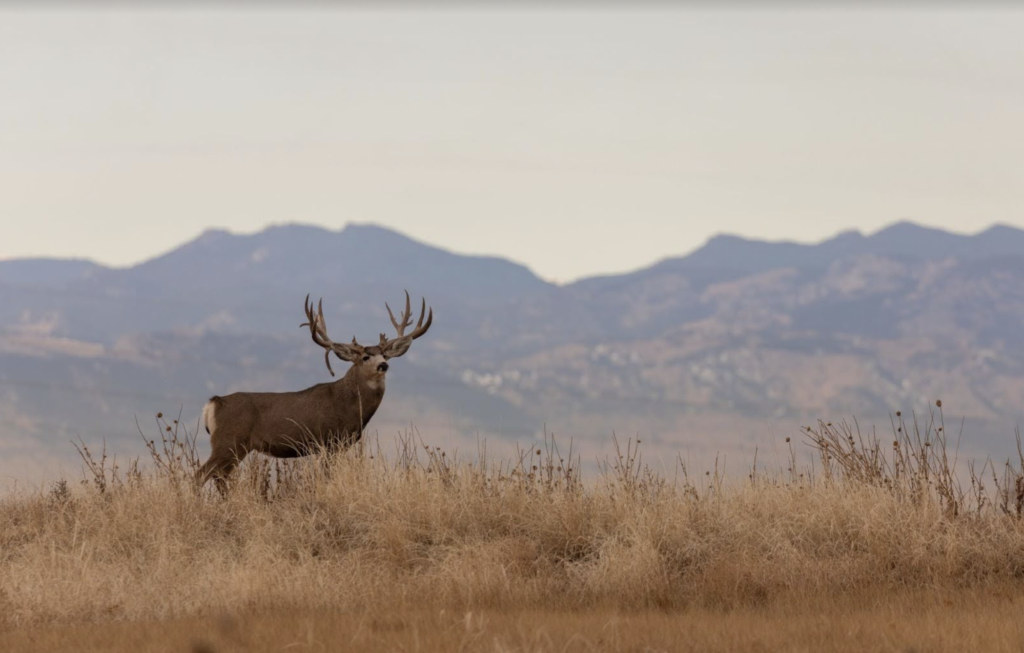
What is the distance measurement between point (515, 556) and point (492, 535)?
88 cm

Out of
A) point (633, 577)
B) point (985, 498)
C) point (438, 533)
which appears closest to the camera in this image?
point (633, 577)

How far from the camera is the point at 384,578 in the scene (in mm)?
13547

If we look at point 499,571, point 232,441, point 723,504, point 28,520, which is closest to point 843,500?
point 723,504

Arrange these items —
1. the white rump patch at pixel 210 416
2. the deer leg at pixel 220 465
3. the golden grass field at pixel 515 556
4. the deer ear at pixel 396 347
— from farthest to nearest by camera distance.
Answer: the deer ear at pixel 396 347 → the white rump patch at pixel 210 416 → the deer leg at pixel 220 465 → the golden grass field at pixel 515 556

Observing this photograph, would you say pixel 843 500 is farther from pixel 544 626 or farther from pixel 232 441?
pixel 232 441

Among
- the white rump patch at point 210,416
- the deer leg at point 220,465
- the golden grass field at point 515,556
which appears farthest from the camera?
the white rump patch at point 210,416

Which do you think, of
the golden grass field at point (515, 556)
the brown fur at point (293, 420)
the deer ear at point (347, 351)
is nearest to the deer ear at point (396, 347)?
the brown fur at point (293, 420)

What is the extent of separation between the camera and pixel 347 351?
16812mm

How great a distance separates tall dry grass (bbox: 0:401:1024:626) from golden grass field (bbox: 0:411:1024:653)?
0.03 m

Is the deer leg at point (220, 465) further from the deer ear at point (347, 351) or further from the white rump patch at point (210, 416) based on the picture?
the deer ear at point (347, 351)

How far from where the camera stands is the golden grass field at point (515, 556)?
1072cm

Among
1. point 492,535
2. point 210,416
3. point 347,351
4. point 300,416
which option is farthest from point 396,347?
point 492,535

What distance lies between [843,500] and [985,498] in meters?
1.82

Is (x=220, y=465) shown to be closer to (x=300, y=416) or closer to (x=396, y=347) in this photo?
(x=300, y=416)
